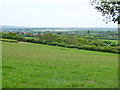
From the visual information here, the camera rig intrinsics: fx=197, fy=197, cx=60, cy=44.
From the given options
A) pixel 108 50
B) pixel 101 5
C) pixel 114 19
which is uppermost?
pixel 101 5

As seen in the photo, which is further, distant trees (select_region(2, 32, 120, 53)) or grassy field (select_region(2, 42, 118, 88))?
distant trees (select_region(2, 32, 120, 53))

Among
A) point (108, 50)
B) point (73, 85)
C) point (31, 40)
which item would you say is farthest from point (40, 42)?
point (73, 85)

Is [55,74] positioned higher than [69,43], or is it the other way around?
[55,74]

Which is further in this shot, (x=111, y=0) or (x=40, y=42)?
(x=40, y=42)

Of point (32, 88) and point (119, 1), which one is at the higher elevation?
point (119, 1)

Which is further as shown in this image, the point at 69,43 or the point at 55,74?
the point at 69,43

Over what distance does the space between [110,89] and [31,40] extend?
66.1 metres

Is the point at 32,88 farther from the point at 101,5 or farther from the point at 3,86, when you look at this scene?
the point at 101,5

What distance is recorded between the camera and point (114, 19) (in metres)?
9.24

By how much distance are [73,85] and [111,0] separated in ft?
15.2

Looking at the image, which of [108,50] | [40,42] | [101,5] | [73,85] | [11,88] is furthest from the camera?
[40,42]

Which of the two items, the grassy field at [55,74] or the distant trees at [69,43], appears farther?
the distant trees at [69,43]

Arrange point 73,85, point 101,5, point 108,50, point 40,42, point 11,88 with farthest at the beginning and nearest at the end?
point 40,42, point 108,50, point 73,85, point 101,5, point 11,88

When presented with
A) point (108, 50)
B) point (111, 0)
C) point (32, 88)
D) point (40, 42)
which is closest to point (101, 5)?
point (111, 0)
